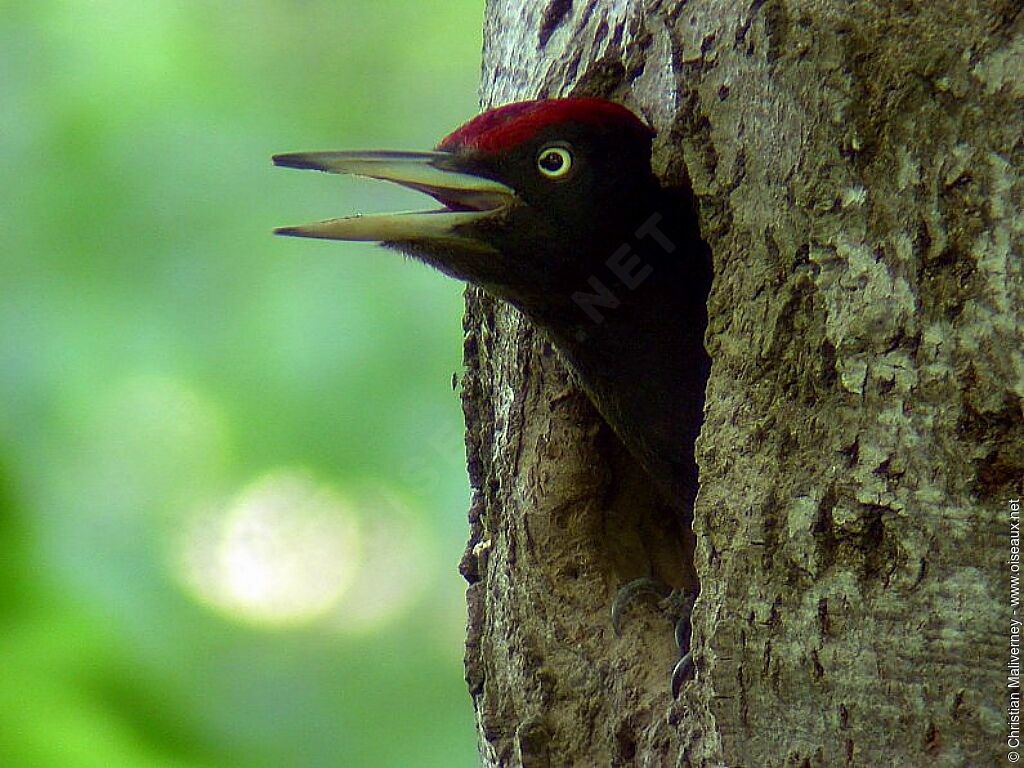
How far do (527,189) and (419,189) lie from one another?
0.18 meters

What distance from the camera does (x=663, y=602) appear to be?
2.32 m

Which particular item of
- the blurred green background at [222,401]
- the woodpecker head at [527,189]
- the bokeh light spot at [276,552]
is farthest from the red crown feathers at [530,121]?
the bokeh light spot at [276,552]

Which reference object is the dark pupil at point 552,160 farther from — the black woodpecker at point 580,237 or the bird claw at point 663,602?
the bird claw at point 663,602

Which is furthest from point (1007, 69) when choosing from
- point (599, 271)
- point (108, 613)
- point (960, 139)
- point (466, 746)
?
point (108, 613)

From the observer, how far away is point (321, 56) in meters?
4.04

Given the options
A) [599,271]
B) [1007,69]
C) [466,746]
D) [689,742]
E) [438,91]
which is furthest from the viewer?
[438,91]

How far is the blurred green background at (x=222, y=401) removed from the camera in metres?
3.57

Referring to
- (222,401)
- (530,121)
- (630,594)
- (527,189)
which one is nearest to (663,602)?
(630,594)

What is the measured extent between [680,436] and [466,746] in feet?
5.77

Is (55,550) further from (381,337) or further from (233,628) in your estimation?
(381,337)

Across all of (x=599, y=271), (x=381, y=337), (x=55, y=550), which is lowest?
(x=599, y=271)

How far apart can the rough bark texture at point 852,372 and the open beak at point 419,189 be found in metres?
0.31

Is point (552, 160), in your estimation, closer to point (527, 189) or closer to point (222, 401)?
point (527, 189)

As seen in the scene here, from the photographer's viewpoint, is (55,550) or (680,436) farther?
(55,550)
